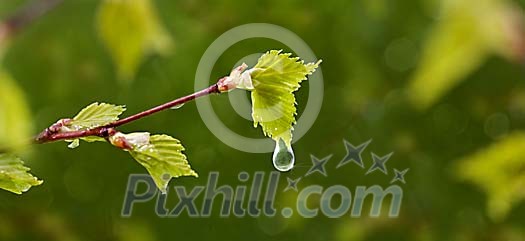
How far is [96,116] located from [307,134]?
646mm

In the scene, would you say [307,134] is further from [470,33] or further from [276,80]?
[276,80]

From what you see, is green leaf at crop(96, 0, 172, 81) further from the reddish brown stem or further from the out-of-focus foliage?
the reddish brown stem

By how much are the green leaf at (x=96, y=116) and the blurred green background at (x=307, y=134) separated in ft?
1.97

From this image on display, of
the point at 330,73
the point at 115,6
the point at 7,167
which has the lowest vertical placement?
the point at 7,167

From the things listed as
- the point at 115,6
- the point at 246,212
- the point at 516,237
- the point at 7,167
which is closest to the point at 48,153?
the point at 246,212

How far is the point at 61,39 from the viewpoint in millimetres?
858

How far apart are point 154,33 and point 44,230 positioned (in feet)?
1.08

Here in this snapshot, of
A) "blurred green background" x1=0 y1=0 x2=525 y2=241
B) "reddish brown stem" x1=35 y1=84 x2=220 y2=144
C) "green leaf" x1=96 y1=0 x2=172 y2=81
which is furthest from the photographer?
"blurred green background" x1=0 y1=0 x2=525 y2=241

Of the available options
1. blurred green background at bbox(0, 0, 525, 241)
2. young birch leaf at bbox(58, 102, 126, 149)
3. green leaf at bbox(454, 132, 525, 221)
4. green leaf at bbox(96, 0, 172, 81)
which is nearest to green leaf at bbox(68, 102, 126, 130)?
young birch leaf at bbox(58, 102, 126, 149)

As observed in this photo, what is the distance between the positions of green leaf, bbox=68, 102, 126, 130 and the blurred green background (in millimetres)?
599

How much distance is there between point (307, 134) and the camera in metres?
0.85

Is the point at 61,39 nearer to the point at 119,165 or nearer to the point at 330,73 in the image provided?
the point at 119,165

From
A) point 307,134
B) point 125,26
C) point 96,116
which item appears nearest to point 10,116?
point 125,26

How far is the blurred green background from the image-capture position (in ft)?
2.78
